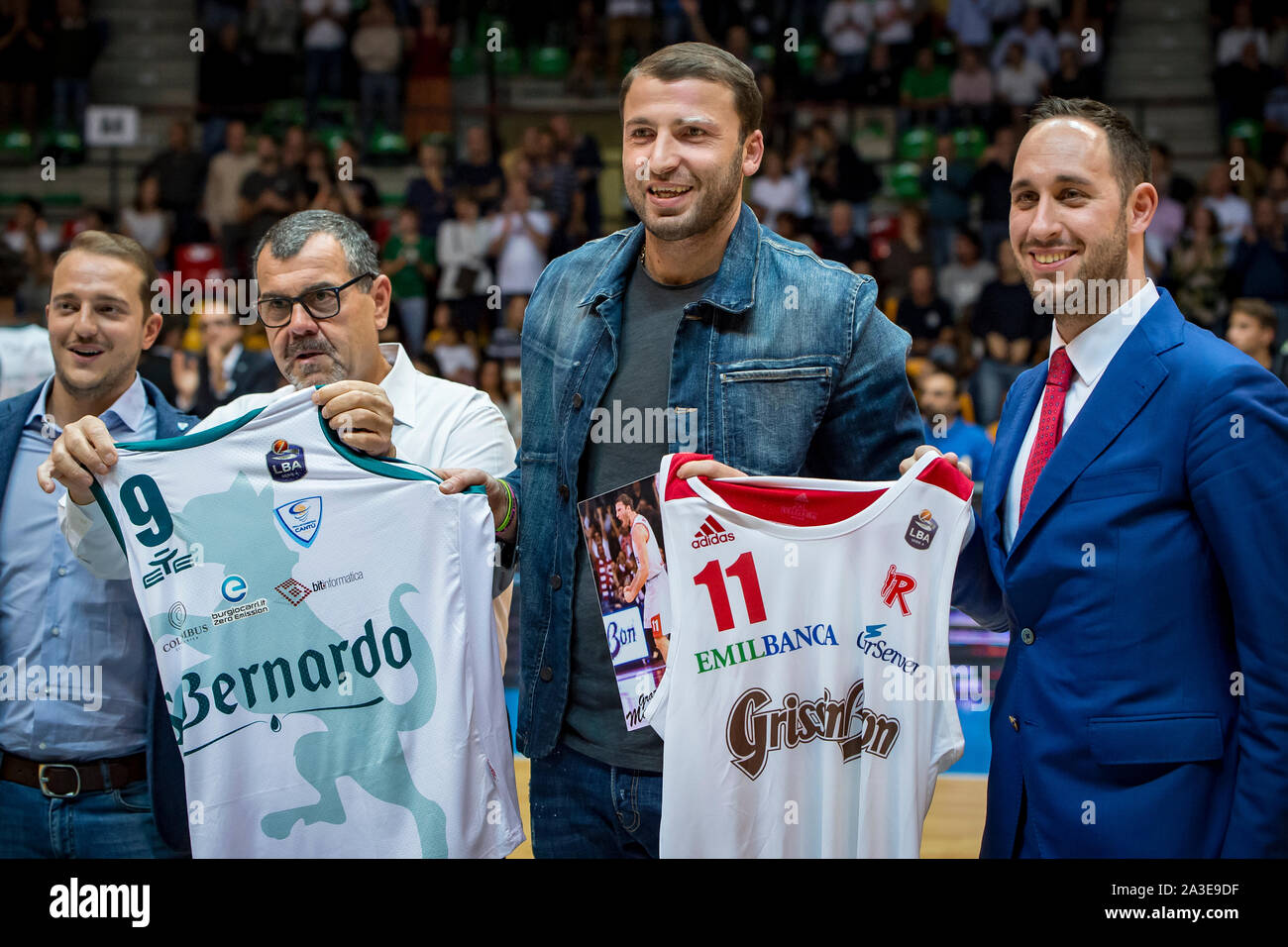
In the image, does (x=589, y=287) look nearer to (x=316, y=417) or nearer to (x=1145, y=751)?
(x=316, y=417)

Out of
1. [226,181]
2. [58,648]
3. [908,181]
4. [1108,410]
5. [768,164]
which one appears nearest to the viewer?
[1108,410]

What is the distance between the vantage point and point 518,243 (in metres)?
9.41

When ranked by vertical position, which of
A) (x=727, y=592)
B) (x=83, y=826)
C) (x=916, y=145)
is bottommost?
(x=83, y=826)

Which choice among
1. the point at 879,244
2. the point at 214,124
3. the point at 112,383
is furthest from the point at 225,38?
the point at 112,383

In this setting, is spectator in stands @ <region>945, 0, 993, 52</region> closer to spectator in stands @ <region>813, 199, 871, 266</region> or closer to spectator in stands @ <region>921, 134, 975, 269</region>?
spectator in stands @ <region>921, 134, 975, 269</region>

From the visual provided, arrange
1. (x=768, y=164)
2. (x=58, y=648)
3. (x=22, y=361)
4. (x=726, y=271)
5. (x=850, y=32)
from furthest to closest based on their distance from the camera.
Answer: (x=850, y=32) → (x=768, y=164) → (x=22, y=361) → (x=58, y=648) → (x=726, y=271)

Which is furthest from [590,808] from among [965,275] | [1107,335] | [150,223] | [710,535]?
[150,223]

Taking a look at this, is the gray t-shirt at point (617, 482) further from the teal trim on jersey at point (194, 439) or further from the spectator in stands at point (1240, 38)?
the spectator in stands at point (1240, 38)

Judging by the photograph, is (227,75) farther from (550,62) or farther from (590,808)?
(590,808)

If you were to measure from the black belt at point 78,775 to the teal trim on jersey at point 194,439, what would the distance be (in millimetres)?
627

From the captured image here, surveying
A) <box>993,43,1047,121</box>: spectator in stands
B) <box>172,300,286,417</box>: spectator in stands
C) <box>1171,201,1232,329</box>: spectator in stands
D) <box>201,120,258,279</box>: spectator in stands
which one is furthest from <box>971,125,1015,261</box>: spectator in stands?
<box>201,120,258,279</box>: spectator in stands

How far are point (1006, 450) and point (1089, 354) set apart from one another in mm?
247

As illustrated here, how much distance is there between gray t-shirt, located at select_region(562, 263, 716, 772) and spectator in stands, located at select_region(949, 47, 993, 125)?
8901mm

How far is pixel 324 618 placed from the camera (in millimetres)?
2457
